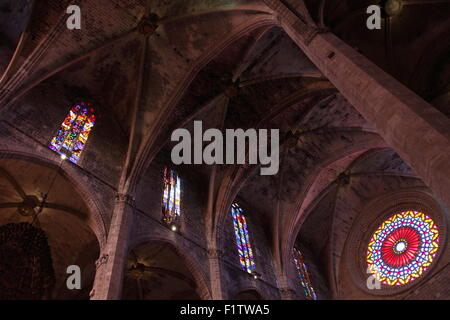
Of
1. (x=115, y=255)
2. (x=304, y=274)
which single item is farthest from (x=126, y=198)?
(x=304, y=274)

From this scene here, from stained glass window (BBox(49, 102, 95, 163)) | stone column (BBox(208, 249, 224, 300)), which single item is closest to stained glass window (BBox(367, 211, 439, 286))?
stone column (BBox(208, 249, 224, 300))

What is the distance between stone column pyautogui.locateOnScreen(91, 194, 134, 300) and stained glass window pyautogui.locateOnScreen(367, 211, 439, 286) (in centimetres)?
1112

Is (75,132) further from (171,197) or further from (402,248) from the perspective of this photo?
(402,248)

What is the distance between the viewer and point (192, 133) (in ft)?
51.4

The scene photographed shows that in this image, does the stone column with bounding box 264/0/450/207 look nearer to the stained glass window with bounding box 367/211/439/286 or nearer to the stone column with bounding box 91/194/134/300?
the stone column with bounding box 91/194/134/300

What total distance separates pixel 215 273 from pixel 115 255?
3.82 m

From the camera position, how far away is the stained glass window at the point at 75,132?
1167 cm

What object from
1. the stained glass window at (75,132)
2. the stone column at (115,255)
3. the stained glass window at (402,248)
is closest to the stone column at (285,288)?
the stained glass window at (402,248)

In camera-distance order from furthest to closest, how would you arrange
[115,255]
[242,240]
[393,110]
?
[242,240] < [115,255] < [393,110]

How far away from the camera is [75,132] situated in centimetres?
1264

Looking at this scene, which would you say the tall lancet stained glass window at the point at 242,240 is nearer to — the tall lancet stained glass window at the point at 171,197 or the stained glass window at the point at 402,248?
Result: the tall lancet stained glass window at the point at 171,197

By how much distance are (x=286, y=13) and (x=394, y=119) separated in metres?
5.31

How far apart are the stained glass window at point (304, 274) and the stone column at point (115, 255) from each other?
8648 millimetres

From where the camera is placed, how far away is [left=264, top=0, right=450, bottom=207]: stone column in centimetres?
510
